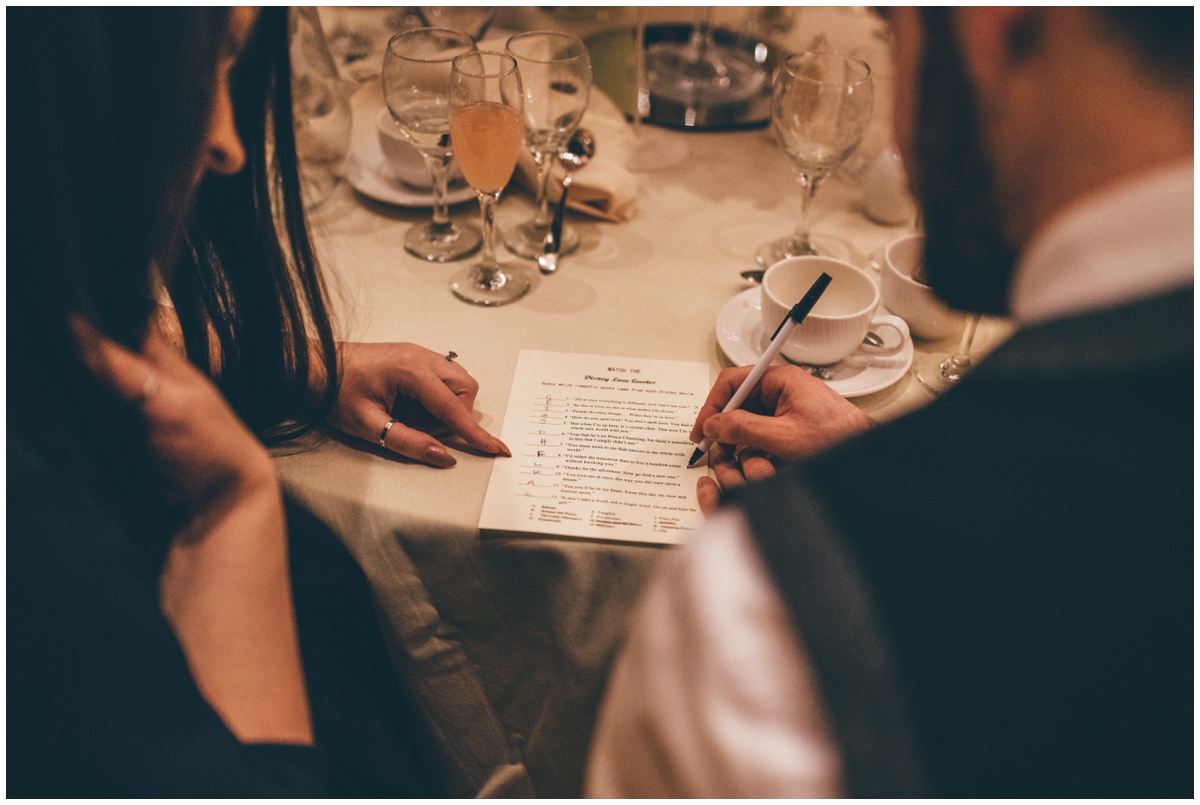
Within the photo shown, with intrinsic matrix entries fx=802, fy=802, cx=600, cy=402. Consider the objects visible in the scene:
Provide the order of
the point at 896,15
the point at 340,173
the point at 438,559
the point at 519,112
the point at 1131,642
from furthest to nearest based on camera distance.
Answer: the point at 340,173
the point at 519,112
the point at 438,559
the point at 896,15
the point at 1131,642

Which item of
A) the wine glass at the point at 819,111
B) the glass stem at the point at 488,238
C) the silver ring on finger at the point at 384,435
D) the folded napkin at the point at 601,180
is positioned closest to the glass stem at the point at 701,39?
the folded napkin at the point at 601,180

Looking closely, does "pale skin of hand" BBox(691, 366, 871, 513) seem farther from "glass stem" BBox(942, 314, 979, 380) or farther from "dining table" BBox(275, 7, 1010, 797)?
"glass stem" BBox(942, 314, 979, 380)

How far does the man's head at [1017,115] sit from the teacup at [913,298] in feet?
1.51

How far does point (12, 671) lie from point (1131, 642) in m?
0.68

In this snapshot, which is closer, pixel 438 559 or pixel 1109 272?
pixel 1109 272

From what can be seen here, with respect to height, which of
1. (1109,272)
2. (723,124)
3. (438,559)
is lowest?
(438,559)

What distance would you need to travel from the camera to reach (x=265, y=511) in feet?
2.13

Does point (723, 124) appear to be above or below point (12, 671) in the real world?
above

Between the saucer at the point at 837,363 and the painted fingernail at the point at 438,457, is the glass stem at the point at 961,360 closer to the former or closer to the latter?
the saucer at the point at 837,363

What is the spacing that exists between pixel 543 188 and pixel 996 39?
824 mm

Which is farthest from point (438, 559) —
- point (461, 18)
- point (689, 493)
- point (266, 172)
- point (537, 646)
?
point (461, 18)

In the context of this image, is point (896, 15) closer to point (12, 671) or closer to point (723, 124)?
point (12, 671)

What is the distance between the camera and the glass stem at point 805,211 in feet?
3.76

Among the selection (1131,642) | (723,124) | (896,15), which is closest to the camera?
(1131,642)
